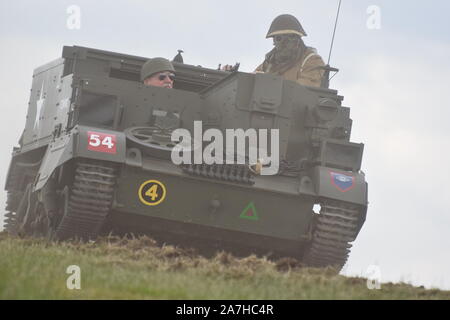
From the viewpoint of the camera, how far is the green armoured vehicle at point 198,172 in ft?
42.7

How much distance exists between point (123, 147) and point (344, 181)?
103 inches

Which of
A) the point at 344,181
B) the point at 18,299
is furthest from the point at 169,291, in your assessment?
the point at 344,181

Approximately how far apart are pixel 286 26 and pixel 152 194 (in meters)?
4.18

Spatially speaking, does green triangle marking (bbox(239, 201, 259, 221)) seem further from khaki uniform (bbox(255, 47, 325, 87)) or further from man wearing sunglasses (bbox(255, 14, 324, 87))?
man wearing sunglasses (bbox(255, 14, 324, 87))

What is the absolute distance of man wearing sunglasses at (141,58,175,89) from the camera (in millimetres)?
14703

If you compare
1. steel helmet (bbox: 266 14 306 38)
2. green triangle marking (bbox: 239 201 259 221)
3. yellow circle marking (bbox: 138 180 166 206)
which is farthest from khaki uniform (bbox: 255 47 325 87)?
yellow circle marking (bbox: 138 180 166 206)

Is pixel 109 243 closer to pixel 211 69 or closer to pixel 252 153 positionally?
pixel 252 153

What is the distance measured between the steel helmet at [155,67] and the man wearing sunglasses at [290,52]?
82.1 inches

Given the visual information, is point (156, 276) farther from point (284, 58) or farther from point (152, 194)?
point (284, 58)

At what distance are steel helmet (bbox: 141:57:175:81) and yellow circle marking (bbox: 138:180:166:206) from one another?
2.13 meters

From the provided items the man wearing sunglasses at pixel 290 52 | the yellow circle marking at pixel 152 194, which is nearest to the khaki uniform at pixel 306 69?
the man wearing sunglasses at pixel 290 52

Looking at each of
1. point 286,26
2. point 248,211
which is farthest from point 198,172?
point 286,26

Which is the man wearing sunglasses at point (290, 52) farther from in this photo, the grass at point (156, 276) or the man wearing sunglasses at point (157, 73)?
the grass at point (156, 276)

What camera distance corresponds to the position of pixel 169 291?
28.6 ft
